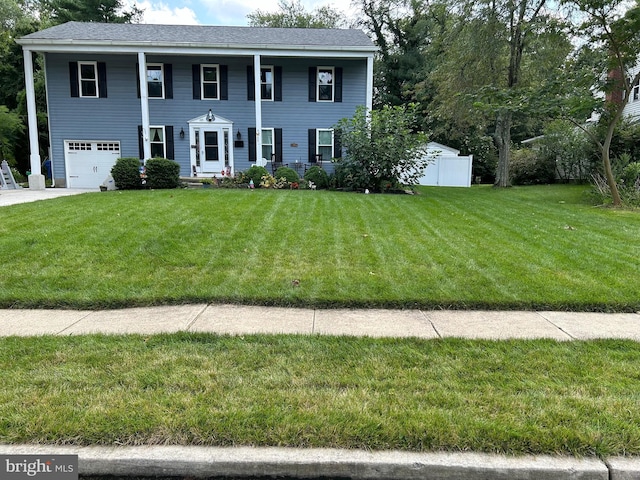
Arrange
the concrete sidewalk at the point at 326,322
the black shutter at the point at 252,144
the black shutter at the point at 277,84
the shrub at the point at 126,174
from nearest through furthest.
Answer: the concrete sidewalk at the point at 326,322
the shrub at the point at 126,174
the black shutter at the point at 277,84
the black shutter at the point at 252,144

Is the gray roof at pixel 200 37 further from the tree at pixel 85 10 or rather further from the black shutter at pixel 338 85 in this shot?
the tree at pixel 85 10

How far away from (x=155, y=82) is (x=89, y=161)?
4.50 meters

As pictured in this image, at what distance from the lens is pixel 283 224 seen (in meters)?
8.30

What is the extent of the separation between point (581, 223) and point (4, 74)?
32535 millimetres

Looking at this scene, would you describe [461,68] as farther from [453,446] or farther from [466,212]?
[453,446]

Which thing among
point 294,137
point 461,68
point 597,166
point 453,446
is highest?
point 461,68

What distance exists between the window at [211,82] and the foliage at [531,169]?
15.7 m

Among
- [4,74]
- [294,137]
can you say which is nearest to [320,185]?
[294,137]

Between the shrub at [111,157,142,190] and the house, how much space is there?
9.64 ft

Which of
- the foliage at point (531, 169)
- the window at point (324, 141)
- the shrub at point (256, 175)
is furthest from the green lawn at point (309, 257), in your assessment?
the foliage at point (531, 169)

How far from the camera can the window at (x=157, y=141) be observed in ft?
61.2

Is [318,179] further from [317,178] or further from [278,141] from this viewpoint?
[278,141]

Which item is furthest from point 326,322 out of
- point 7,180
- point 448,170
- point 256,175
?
point 448,170

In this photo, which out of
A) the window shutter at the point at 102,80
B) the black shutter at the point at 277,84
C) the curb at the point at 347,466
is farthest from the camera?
the black shutter at the point at 277,84
